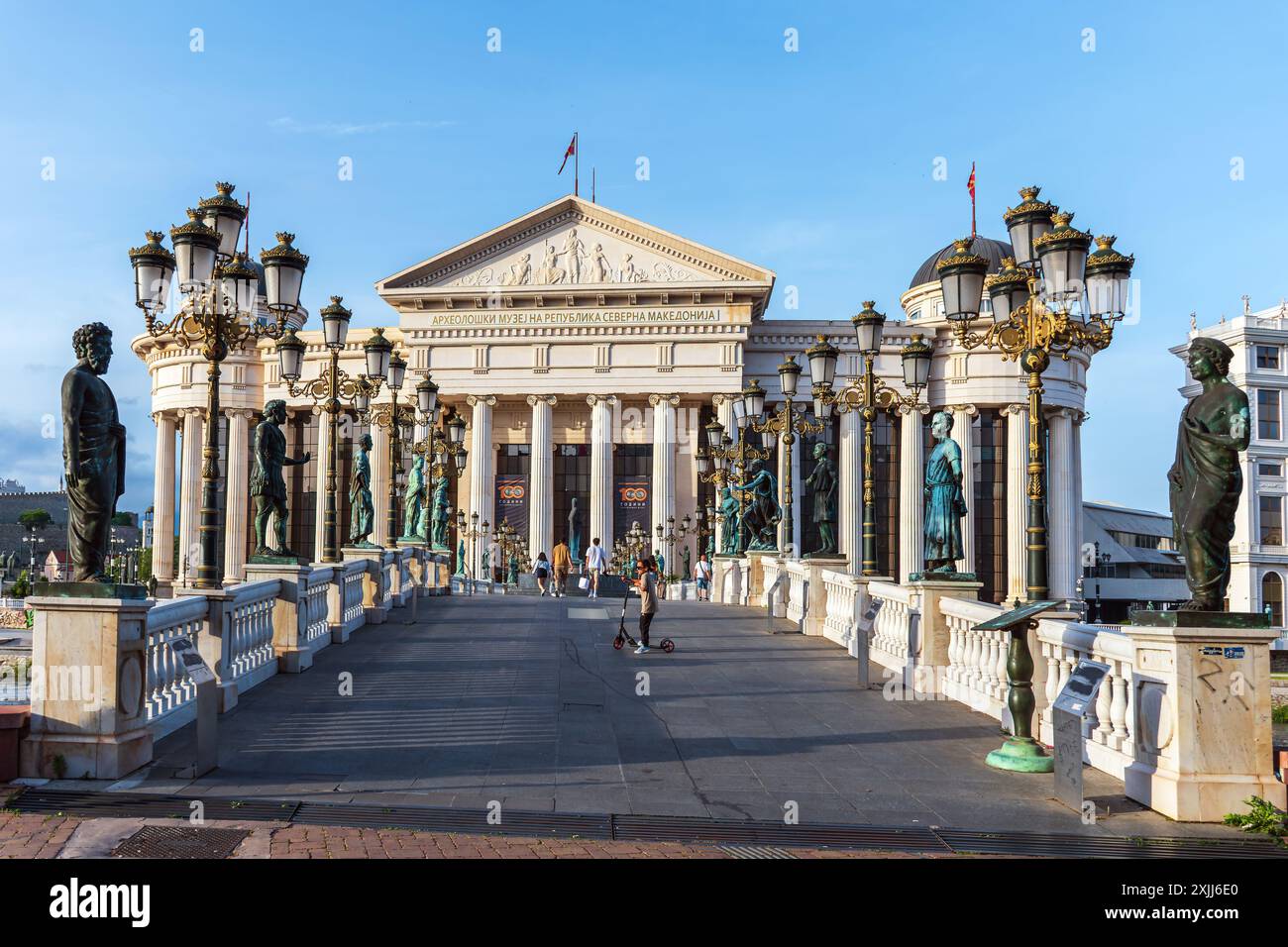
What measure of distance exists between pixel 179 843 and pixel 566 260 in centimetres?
5406

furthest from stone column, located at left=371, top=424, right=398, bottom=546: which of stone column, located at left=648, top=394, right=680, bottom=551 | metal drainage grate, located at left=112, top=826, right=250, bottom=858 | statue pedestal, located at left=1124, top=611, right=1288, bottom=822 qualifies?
statue pedestal, located at left=1124, top=611, right=1288, bottom=822

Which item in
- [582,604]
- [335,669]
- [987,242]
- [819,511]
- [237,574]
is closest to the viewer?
[335,669]

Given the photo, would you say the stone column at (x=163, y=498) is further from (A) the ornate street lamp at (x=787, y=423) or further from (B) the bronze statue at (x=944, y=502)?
(B) the bronze statue at (x=944, y=502)

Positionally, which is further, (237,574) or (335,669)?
(237,574)

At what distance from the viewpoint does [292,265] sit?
15.3m

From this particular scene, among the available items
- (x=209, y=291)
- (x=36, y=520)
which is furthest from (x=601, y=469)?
(x=36, y=520)

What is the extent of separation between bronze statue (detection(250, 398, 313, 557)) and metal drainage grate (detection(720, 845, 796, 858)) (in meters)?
10.8

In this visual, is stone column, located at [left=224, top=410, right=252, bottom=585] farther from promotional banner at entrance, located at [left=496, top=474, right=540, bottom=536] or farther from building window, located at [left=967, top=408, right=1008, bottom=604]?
building window, located at [left=967, top=408, right=1008, bottom=604]

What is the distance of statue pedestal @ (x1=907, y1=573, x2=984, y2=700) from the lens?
45.9ft

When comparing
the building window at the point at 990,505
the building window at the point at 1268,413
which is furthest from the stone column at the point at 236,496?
the building window at the point at 1268,413

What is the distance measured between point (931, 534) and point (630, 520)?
44.8 m

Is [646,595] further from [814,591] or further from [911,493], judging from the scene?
[911,493]
